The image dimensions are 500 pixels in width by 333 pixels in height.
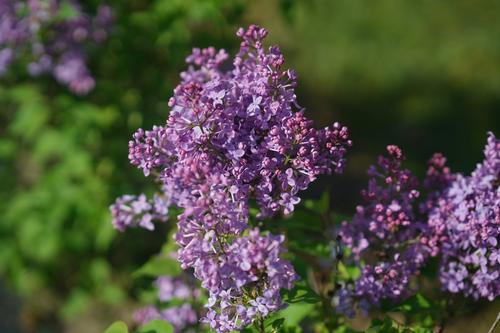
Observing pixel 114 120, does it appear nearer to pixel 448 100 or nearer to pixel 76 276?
pixel 76 276

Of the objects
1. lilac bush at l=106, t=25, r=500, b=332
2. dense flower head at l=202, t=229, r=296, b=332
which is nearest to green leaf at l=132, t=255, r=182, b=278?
lilac bush at l=106, t=25, r=500, b=332

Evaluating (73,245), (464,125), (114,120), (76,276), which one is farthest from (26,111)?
(464,125)

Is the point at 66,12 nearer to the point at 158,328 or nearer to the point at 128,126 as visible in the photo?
the point at 128,126

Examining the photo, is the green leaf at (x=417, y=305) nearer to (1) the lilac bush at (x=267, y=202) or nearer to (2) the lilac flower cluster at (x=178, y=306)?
(1) the lilac bush at (x=267, y=202)

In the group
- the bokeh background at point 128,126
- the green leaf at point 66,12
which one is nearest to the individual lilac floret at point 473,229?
the bokeh background at point 128,126

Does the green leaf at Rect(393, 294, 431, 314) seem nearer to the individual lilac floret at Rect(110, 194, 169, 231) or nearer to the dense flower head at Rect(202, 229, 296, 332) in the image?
the dense flower head at Rect(202, 229, 296, 332)
